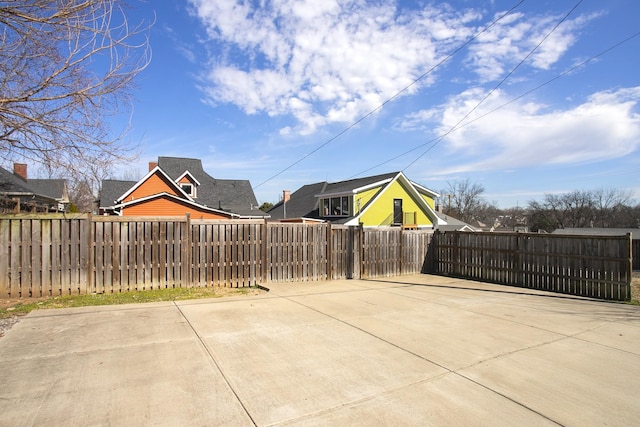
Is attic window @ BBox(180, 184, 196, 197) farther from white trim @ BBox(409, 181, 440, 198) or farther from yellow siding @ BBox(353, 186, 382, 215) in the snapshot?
white trim @ BBox(409, 181, 440, 198)

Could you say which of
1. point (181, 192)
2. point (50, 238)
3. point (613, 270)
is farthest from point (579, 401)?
point (181, 192)

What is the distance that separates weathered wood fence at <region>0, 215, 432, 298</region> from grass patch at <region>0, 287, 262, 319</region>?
287mm

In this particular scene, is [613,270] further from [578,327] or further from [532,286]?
[578,327]

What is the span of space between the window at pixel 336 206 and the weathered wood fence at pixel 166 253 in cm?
1827

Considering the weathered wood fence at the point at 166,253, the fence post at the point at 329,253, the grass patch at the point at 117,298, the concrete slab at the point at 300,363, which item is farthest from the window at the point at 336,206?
the concrete slab at the point at 300,363

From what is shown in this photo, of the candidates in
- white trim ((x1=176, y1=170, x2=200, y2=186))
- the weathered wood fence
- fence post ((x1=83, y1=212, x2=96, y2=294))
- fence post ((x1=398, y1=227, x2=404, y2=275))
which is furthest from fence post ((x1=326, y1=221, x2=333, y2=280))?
white trim ((x1=176, y1=170, x2=200, y2=186))

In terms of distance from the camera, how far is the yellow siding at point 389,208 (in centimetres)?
2880

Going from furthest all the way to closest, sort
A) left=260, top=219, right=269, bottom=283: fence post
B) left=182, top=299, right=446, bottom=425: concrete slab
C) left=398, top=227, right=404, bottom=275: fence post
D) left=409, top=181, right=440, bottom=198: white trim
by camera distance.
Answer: left=409, top=181, right=440, bottom=198: white trim, left=398, top=227, right=404, bottom=275: fence post, left=260, top=219, right=269, bottom=283: fence post, left=182, top=299, right=446, bottom=425: concrete slab

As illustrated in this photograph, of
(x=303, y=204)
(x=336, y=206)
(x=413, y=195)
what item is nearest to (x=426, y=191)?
(x=413, y=195)

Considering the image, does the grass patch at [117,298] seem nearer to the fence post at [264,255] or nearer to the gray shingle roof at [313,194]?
the fence post at [264,255]

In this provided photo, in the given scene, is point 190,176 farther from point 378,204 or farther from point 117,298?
point 117,298

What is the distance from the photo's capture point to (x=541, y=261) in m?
9.95

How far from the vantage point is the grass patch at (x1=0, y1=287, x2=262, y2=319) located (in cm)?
668

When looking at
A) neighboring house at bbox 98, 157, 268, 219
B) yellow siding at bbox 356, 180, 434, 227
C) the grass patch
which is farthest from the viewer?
yellow siding at bbox 356, 180, 434, 227
